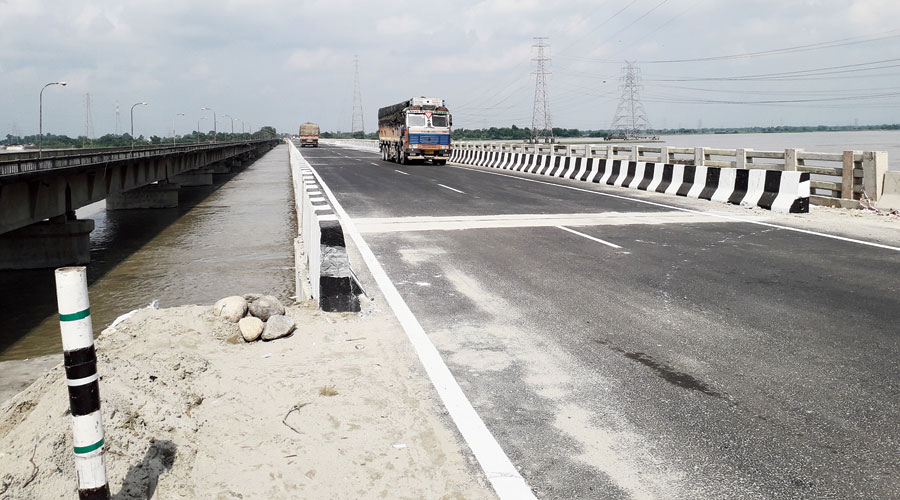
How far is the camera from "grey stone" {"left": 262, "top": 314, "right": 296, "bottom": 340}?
614 cm

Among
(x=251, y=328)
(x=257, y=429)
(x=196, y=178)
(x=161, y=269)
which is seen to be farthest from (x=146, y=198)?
(x=257, y=429)

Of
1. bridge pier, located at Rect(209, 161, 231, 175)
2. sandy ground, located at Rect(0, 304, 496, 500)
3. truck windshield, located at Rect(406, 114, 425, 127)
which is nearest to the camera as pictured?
sandy ground, located at Rect(0, 304, 496, 500)

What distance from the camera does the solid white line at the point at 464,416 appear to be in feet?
11.7

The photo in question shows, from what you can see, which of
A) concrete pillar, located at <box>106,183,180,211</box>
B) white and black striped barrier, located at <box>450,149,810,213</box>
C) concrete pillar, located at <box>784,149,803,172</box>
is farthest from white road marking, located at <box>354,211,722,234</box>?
concrete pillar, located at <box>106,183,180,211</box>

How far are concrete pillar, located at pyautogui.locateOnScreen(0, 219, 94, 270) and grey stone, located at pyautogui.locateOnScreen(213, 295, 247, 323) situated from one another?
1060cm

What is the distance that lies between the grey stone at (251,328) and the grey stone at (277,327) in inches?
2.4

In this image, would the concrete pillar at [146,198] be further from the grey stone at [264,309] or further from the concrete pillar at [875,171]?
the concrete pillar at [875,171]

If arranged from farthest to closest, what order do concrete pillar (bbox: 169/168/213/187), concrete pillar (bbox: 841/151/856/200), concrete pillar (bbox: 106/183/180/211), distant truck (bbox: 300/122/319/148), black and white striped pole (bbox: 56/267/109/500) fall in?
distant truck (bbox: 300/122/319/148), concrete pillar (bbox: 169/168/213/187), concrete pillar (bbox: 106/183/180/211), concrete pillar (bbox: 841/151/856/200), black and white striped pole (bbox: 56/267/109/500)

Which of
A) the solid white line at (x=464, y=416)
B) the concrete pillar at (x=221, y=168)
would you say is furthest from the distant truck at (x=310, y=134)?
the solid white line at (x=464, y=416)

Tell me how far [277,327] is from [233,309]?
0.73m

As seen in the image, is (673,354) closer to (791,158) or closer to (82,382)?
(82,382)

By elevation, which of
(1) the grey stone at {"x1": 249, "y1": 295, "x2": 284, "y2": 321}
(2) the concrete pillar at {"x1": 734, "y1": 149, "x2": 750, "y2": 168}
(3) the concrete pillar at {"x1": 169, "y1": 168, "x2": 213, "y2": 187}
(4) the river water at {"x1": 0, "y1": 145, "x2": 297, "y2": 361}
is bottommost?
(4) the river water at {"x1": 0, "y1": 145, "x2": 297, "y2": 361}

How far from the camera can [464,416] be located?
442cm

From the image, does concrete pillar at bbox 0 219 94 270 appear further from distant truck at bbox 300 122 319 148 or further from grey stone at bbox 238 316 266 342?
distant truck at bbox 300 122 319 148
